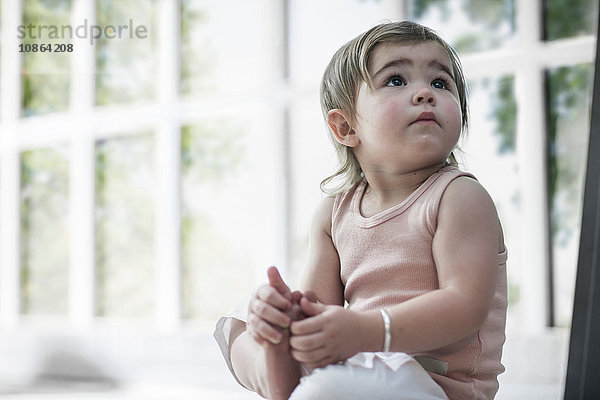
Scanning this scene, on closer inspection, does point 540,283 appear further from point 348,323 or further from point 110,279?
point 110,279

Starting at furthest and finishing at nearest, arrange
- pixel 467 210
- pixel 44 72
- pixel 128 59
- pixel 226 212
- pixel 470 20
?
1. pixel 44 72
2. pixel 128 59
3. pixel 226 212
4. pixel 470 20
5. pixel 467 210

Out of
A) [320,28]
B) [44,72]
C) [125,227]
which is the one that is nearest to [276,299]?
[320,28]

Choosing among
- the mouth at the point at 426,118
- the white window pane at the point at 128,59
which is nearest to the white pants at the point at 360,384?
the mouth at the point at 426,118

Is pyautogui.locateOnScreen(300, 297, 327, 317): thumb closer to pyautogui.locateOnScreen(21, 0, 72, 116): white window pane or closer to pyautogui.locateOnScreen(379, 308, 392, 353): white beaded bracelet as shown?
pyautogui.locateOnScreen(379, 308, 392, 353): white beaded bracelet

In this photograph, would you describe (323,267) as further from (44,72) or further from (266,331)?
(44,72)

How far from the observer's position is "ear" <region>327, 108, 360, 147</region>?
3.24 ft

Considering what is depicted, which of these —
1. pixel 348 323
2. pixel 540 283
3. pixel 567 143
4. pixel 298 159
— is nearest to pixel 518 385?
pixel 540 283

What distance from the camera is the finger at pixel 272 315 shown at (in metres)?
0.73

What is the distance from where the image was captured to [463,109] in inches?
41.2

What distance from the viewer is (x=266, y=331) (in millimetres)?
741

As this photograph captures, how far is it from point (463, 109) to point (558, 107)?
5.52ft

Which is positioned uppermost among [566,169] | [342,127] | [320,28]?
[320,28]

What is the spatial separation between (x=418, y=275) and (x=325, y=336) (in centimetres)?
19

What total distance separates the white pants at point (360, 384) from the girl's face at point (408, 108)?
279mm
